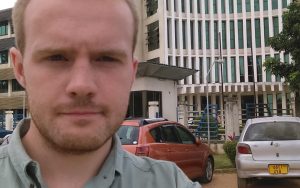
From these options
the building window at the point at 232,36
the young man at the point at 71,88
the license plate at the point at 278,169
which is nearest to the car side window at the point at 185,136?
the license plate at the point at 278,169

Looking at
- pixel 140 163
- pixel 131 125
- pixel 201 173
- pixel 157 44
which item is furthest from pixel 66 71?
pixel 157 44

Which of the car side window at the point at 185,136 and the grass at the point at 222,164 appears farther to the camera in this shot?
the grass at the point at 222,164

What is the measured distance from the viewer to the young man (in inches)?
49.7

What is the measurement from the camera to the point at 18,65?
1.38 m

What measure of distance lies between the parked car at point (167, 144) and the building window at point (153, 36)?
3621 centimetres

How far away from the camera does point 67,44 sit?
4.19ft

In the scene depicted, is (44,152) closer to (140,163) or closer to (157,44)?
(140,163)

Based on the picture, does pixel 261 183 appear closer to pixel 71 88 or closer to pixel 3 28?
pixel 71 88

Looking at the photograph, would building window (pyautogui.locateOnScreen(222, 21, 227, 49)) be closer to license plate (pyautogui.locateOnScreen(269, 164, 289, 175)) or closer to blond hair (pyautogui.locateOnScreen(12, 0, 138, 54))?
license plate (pyautogui.locateOnScreen(269, 164, 289, 175))

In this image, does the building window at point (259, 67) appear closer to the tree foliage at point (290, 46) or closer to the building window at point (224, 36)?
the building window at point (224, 36)

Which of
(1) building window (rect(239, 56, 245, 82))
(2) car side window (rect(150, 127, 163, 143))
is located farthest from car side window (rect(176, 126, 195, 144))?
(1) building window (rect(239, 56, 245, 82))

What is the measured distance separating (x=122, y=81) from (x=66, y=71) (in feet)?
0.56

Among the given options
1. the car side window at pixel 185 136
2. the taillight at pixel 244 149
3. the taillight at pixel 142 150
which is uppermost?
the car side window at pixel 185 136

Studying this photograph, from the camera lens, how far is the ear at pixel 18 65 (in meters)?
1.36
